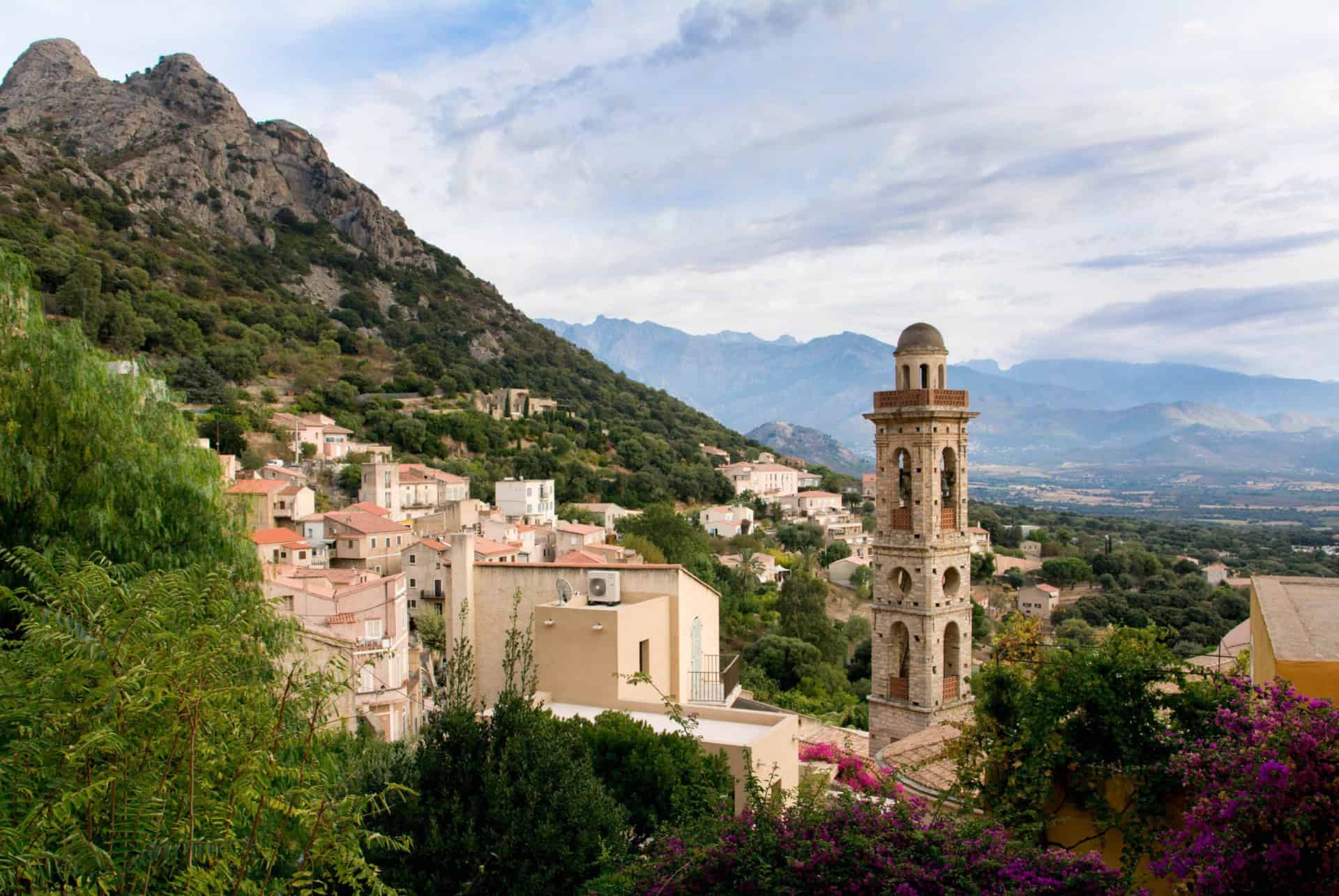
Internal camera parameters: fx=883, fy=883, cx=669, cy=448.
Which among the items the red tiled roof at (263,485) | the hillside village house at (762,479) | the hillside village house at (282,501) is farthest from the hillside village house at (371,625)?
the hillside village house at (762,479)

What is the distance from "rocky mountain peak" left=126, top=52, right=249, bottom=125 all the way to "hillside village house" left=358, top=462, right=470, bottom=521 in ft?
271

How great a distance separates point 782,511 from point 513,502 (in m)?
30.4

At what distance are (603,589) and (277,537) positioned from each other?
26.6 meters

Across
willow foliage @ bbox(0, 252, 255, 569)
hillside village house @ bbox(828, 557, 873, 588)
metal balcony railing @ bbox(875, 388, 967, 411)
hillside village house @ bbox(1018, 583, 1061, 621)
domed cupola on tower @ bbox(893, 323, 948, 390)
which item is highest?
domed cupola on tower @ bbox(893, 323, 948, 390)

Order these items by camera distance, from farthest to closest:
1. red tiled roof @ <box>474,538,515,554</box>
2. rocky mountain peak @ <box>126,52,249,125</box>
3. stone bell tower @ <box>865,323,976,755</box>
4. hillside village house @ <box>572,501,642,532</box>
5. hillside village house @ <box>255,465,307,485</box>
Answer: rocky mountain peak @ <box>126,52,249,125</box>
hillside village house @ <box>572,501,642,532</box>
hillside village house @ <box>255,465,307,485</box>
red tiled roof @ <box>474,538,515,554</box>
stone bell tower @ <box>865,323,976,755</box>

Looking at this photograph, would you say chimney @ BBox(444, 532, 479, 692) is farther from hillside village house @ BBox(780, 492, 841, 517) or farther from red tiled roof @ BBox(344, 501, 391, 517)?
hillside village house @ BBox(780, 492, 841, 517)

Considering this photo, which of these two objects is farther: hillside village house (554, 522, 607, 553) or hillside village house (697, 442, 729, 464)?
hillside village house (697, 442, 729, 464)

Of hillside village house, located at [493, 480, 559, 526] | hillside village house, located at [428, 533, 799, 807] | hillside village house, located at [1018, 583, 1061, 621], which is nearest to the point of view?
hillside village house, located at [428, 533, 799, 807]

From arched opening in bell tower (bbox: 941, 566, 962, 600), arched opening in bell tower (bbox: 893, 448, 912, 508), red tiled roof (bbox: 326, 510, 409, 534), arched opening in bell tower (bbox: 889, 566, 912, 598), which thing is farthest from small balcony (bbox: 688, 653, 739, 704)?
red tiled roof (bbox: 326, 510, 409, 534)

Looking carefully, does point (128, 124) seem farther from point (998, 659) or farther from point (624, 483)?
point (998, 659)

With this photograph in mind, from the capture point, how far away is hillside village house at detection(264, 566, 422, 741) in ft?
51.5

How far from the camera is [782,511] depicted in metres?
75.2

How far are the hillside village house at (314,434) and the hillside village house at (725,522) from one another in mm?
24447

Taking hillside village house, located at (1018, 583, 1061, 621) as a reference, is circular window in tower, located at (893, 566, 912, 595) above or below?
above
